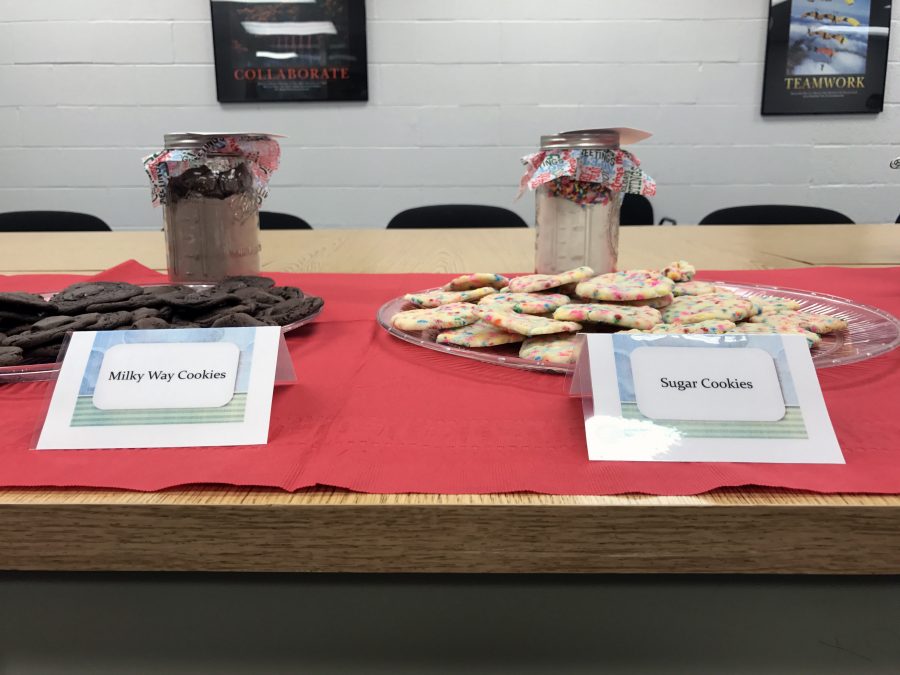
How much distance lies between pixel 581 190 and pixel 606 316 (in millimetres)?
351

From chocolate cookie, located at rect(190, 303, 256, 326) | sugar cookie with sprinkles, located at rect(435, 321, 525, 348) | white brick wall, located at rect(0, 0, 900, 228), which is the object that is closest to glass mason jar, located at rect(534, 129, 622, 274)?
sugar cookie with sprinkles, located at rect(435, 321, 525, 348)

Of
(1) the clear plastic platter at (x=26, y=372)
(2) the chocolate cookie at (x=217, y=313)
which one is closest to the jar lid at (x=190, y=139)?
(2) the chocolate cookie at (x=217, y=313)

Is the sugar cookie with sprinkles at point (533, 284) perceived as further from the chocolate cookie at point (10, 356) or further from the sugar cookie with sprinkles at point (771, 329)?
the chocolate cookie at point (10, 356)

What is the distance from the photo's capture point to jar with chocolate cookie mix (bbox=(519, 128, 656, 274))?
2.90 feet

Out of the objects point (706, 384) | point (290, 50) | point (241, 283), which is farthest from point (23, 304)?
point (290, 50)

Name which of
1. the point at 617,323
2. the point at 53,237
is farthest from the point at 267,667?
the point at 53,237

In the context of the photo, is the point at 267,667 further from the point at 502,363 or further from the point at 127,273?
the point at 127,273

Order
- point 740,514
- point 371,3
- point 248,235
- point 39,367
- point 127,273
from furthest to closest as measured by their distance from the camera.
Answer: point 371,3
point 127,273
point 248,235
point 39,367
point 740,514

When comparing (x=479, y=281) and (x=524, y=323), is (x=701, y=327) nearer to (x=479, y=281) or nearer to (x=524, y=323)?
(x=524, y=323)

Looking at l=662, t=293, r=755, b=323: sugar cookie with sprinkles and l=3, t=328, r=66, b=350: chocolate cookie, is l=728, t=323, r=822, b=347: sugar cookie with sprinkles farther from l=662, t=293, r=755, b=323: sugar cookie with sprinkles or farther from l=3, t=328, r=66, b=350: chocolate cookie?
l=3, t=328, r=66, b=350: chocolate cookie

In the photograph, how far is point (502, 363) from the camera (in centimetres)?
61

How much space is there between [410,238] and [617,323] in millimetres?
1129

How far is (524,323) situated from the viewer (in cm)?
62

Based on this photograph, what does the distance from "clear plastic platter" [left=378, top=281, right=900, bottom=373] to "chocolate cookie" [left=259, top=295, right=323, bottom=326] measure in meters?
0.07
